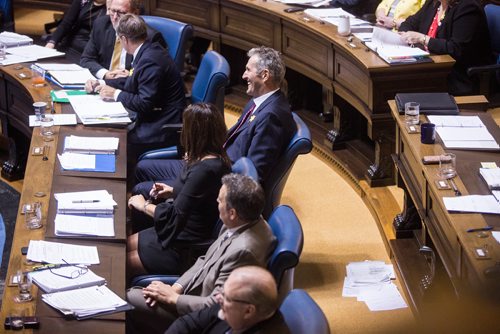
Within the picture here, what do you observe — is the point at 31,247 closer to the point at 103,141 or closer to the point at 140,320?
the point at 140,320

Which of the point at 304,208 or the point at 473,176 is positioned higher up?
the point at 473,176

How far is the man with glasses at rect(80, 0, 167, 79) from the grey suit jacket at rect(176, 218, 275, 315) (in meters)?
2.28

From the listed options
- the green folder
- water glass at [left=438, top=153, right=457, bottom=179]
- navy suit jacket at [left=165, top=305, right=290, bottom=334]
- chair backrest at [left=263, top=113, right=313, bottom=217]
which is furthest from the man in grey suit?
the green folder

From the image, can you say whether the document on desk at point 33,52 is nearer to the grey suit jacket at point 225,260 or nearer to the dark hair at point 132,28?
the dark hair at point 132,28

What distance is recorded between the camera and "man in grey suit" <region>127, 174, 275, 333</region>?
2754 millimetres

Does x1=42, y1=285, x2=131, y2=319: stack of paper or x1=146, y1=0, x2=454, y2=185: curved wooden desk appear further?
x1=146, y1=0, x2=454, y2=185: curved wooden desk

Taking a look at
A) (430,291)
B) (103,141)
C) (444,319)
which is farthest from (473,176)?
(444,319)

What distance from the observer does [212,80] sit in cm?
457

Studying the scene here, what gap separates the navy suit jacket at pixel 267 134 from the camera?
3.75m

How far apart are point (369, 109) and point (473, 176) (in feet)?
4.61

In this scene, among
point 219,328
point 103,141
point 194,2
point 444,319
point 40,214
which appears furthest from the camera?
point 194,2

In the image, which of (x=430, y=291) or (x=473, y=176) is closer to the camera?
(x=473, y=176)

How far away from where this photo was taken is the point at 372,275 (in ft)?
13.8

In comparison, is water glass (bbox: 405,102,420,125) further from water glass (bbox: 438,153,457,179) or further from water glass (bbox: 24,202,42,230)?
water glass (bbox: 24,202,42,230)
